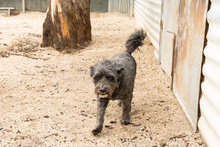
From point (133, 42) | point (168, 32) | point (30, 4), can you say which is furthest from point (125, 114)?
point (30, 4)

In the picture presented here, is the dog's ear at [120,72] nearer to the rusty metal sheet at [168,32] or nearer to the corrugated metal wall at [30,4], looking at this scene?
the rusty metal sheet at [168,32]

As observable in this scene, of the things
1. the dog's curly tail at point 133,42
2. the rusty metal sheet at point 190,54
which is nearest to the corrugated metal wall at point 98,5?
the dog's curly tail at point 133,42

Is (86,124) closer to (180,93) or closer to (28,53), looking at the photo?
(180,93)

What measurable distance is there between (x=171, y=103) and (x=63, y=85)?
90.3 inches

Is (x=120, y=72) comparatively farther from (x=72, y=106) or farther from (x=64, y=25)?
(x=64, y=25)

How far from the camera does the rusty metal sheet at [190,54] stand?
Result: 4.23 m

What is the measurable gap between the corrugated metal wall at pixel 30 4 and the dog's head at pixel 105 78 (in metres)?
18.3

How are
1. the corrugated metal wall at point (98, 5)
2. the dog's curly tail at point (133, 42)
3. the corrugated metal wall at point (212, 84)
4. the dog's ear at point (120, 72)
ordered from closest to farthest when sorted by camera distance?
1. the corrugated metal wall at point (212, 84)
2. the dog's ear at point (120, 72)
3. the dog's curly tail at point (133, 42)
4. the corrugated metal wall at point (98, 5)

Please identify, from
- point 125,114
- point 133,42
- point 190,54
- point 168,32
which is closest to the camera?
point 190,54

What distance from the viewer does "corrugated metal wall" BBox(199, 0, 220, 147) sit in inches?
134

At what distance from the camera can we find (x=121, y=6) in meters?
20.7

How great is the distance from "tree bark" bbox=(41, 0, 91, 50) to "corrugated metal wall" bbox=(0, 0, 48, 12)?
1247cm

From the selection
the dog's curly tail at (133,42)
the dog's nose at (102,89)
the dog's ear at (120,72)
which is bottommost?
the dog's nose at (102,89)

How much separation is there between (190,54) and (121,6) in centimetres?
1649
